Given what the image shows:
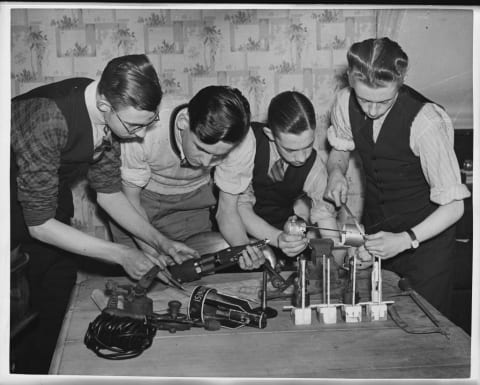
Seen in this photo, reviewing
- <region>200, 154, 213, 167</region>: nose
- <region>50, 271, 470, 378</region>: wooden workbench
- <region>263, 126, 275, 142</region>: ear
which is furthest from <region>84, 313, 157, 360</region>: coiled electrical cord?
<region>263, 126, 275, 142</region>: ear

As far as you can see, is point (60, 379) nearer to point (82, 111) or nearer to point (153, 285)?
point (153, 285)

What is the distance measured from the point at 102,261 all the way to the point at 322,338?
619mm

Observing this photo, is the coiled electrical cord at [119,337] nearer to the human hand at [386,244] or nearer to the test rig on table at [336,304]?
the test rig on table at [336,304]

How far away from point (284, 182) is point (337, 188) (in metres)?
0.14

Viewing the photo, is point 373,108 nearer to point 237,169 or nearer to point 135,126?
point 237,169

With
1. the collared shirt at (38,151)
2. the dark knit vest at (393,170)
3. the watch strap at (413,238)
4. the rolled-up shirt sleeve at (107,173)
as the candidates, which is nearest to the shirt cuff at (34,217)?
the collared shirt at (38,151)

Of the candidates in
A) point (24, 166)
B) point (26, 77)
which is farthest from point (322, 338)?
point (26, 77)

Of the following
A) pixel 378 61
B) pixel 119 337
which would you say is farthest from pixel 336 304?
pixel 378 61

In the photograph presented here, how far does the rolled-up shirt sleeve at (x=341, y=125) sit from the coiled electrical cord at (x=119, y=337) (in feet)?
2.19

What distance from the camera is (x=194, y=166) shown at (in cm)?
167

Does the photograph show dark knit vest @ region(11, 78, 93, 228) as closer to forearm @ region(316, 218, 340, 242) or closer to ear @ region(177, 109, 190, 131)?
ear @ region(177, 109, 190, 131)

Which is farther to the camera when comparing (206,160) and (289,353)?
(206,160)

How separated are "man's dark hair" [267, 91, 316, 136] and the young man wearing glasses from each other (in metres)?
0.07

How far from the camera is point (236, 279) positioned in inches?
65.4
